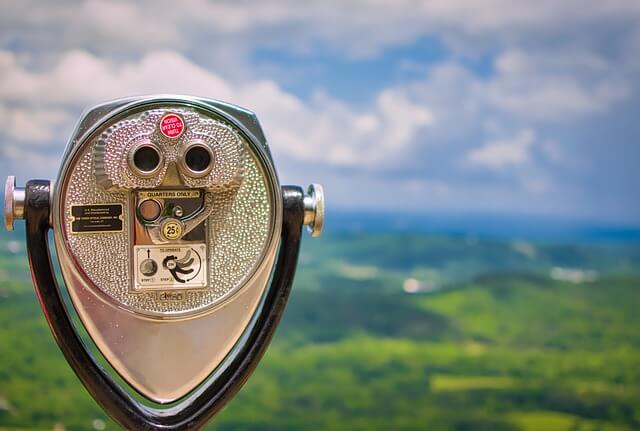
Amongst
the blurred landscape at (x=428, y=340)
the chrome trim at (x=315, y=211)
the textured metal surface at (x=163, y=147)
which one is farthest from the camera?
the blurred landscape at (x=428, y=340)

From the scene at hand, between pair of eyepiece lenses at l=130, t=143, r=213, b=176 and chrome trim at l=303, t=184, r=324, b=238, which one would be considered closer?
pair of eyepiece lenses at l=130, t=143, r=213, b=176

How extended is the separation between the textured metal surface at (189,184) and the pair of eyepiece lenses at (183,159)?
0.03ft

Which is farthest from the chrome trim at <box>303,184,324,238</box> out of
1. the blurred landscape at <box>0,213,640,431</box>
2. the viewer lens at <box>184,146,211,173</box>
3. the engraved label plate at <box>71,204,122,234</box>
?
the blurred landscape at <box>0,213,640,431</box>

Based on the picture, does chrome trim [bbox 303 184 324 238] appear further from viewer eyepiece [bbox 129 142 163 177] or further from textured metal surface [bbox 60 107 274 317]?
viewer eyepiece [bbox 129 142 163 177]

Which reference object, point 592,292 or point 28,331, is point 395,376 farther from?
point 28,331

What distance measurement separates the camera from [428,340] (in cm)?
348

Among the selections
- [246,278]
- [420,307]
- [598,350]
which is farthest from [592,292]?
[246,278]

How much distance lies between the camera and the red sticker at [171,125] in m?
1.01

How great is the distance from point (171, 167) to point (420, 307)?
106 inches

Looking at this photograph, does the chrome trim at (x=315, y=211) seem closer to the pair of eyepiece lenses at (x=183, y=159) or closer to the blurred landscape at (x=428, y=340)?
the pair of eyepiece lenses at (x=183, y=159)

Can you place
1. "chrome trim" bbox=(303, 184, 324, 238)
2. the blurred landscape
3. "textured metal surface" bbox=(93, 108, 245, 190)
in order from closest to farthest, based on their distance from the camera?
"textured metal surface" bbox=(93, 108, 245, 190) < "chrome trim" bbox=(303, 184, 324, 238) < the blurred landscape

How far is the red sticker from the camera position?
101 cm

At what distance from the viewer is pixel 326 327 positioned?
11.3 ft

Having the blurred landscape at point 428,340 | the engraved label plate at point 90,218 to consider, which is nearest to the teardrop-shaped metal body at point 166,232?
the engraved label plate at point 90,218
